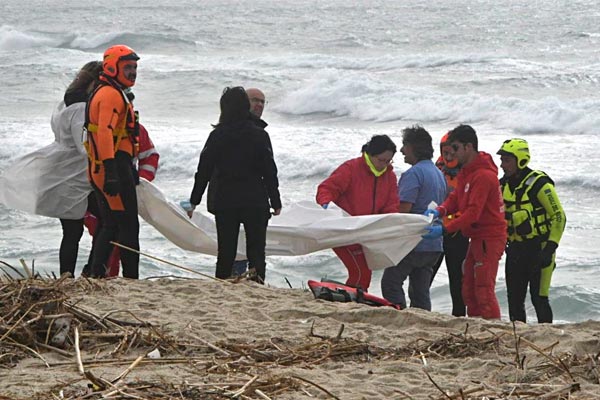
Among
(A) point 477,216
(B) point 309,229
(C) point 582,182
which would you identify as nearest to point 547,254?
(A) point 477,216

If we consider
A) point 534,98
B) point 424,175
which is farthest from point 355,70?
point 424,175

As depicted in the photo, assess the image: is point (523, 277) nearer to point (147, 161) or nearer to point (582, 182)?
point (147, 161)

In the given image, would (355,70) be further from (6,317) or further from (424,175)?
(6,317)

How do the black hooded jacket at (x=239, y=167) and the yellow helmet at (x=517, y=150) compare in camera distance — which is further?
the yellow helmet at (x=517, y=150)

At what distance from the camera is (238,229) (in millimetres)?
8461

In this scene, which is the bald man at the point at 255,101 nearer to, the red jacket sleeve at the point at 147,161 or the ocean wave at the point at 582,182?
the red jacket sleeve at the point at 147,161

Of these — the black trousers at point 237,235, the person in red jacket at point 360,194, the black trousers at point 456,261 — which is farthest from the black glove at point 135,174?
the black trousers at point 456,261

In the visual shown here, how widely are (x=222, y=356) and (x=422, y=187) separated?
139 inches

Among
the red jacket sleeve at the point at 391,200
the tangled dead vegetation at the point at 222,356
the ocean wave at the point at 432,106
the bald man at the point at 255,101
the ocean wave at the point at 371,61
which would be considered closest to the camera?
the tangled dead vegetation at the point at 222,356

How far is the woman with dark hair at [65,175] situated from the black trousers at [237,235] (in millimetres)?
1068

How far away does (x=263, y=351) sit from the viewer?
19.1 feet

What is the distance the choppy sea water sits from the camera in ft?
44.2

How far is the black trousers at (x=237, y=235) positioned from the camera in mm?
8367

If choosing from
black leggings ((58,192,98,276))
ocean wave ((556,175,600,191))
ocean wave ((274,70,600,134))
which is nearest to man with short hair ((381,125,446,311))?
black leggings ((58,192,98,276))
